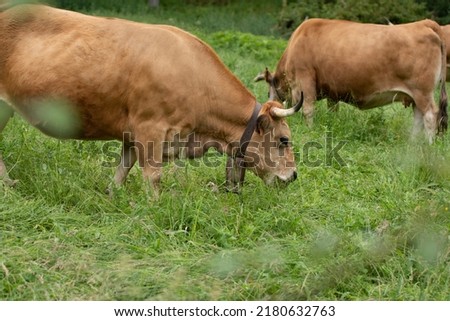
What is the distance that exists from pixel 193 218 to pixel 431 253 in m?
1.75

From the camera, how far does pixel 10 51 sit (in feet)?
22.9

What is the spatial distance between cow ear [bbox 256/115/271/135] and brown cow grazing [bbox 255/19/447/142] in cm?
314

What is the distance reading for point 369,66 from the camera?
10211 mm

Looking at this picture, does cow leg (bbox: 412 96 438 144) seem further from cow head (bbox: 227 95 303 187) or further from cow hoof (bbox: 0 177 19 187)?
cow hoof (bbox: 0 177 19 187)

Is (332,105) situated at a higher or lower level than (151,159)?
lower

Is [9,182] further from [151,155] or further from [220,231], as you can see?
[220,231]

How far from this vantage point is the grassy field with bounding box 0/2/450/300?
200 inches

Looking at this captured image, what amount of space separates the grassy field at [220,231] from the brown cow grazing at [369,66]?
1661mm

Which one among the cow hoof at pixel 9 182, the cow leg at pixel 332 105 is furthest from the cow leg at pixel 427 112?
the cow hoof at pixel 9 182

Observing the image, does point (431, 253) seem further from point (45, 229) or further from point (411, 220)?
point (45, 229)

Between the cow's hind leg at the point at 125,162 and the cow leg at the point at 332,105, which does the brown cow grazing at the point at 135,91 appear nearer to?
the cow's hind leg at the point at 125,162

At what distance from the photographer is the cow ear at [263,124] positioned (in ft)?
23.4

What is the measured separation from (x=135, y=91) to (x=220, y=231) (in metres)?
1.57

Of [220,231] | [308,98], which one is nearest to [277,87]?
[308,98]
